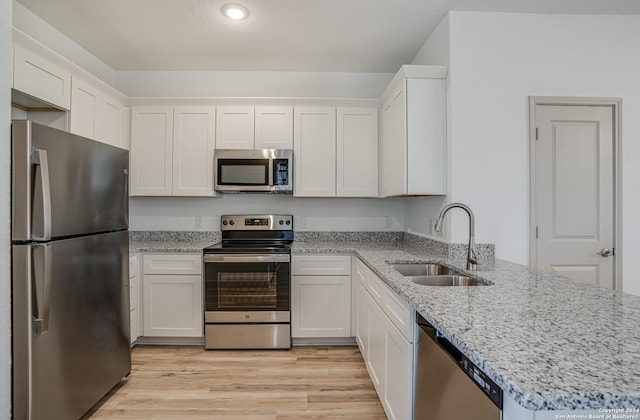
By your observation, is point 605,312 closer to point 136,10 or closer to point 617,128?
point 617,128

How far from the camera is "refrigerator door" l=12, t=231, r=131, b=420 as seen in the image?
146cm

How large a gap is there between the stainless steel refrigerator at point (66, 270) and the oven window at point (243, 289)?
0.75 metres

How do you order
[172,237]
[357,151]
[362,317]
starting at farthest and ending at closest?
[172,237]
[357,151]
[362,317]

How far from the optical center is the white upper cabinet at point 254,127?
121 inches

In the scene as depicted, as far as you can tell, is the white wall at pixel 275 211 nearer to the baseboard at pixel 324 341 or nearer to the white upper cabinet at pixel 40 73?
the baseboard at pixel 324 341

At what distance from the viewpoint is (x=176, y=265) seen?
279 cm

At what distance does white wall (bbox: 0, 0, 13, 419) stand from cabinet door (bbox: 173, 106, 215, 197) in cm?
165

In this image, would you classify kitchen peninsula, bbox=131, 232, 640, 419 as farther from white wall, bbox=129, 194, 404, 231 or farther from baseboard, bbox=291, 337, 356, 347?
white wall, bbox=129, 194, 404, 231

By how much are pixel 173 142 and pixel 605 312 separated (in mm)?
3215

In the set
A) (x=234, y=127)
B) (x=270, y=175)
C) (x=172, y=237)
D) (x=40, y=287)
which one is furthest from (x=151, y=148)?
(x=40, y=287)

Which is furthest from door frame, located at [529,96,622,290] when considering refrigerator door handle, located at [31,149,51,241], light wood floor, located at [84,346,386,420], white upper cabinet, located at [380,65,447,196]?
refrigerator door handle, located at [31,149,51,241]

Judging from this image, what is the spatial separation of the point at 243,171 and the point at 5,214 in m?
1.76

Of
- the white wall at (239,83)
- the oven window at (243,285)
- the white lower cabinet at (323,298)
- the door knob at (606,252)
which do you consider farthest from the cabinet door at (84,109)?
the door knob at (606,252)

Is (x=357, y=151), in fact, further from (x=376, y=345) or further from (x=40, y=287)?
(x=40, y=287)
